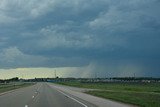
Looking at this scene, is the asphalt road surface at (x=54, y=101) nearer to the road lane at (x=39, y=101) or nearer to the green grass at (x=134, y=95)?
the road lane at (x=39, y=101)

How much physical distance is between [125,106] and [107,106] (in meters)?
1.23

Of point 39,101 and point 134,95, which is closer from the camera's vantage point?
point 39,101

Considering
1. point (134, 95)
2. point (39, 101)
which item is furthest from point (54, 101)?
point (134, 95)

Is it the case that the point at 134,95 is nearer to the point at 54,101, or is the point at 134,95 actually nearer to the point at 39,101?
the point at 54,101

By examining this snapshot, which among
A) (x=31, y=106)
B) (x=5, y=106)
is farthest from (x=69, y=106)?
(x=5, y=106)

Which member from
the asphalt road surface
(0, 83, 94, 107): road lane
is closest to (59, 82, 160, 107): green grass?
the asphalt road surface

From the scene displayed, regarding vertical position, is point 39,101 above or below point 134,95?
below

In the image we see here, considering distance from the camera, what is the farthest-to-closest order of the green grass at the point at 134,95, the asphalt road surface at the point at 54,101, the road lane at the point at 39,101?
the green grass at the point at 134,95 < the asphalt road surface at the point at 54,101 < the road lane at the point at 39,101

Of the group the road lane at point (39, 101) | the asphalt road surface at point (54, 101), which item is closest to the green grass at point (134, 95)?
the asphalt road surface at point (54, 101)

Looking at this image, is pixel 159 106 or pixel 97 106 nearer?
pixel 159 106

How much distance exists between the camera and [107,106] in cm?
2847

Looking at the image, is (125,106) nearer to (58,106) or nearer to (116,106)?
(116,106)

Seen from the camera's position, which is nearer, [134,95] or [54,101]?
[54,101]

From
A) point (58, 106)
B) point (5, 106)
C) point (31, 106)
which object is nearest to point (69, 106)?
point (58, 106)
